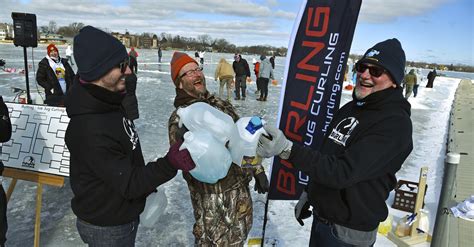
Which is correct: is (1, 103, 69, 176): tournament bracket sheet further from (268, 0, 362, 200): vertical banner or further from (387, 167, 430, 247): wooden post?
(387, 167, 430, 247): wooden post

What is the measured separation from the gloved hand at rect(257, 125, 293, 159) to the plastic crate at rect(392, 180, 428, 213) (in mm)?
2985

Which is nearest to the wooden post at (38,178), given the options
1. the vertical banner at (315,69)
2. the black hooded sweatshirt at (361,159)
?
the vertical banner at (315,69)

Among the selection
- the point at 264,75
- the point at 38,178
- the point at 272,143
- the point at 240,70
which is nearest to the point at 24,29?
the point at 38,178

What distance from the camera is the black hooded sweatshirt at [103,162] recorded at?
4.69ft

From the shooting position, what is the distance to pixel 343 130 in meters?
1.78

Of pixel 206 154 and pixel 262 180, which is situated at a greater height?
pixel 206 154

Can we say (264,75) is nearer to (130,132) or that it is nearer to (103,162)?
(130,132)

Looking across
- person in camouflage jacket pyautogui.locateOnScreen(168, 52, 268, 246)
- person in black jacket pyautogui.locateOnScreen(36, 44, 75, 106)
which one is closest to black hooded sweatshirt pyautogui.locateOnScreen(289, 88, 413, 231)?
person in camouflage jacket pyautogui.locateOnScreen(168, 52, 268, 246)

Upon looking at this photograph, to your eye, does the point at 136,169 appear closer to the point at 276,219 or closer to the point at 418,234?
the point at 276,219

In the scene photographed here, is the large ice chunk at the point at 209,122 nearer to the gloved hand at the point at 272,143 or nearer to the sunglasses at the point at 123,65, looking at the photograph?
the gloved hand at the point at 272,143

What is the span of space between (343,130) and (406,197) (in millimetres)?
2709

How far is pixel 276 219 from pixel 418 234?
4.86 ft

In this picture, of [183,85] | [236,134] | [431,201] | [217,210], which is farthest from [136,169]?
[431,201]

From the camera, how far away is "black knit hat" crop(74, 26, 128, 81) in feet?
4.77
